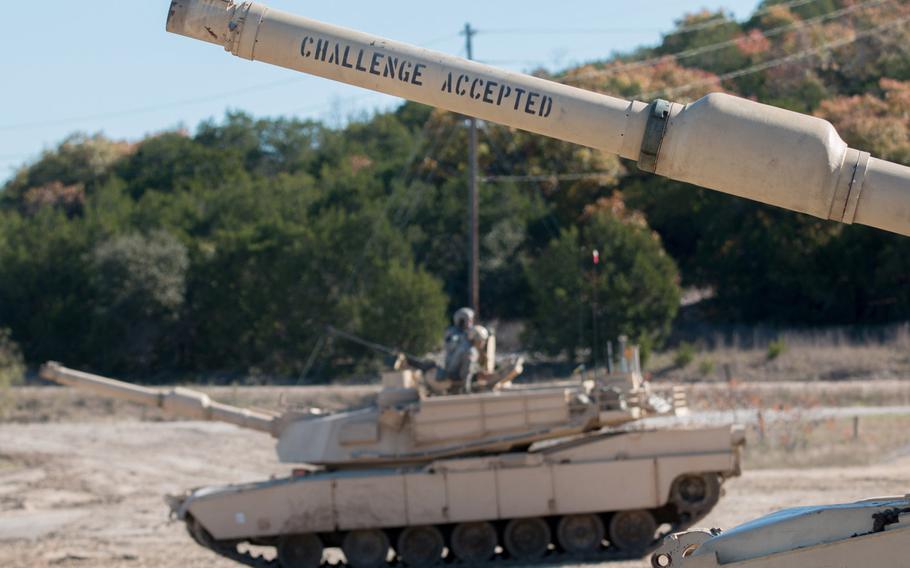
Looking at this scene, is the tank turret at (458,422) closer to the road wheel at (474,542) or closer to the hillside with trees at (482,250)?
the road wheel at (474,542)

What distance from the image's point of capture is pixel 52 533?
16.5 m

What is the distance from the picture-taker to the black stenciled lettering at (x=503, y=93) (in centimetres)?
591

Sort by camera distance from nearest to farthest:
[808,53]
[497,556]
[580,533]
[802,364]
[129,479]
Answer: [580,533] < [497,556] < [129,479] < [802,364] < [808,53]

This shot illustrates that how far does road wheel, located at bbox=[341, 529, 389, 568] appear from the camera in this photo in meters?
13.6

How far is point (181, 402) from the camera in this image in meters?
15.1

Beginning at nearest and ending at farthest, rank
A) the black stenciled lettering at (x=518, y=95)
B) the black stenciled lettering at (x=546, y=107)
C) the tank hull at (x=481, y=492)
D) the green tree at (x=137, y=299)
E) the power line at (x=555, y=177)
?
the black stenciled lettering at (x=546, y=107)
the black stenciled lettering at (x=518, y=95)
the tank hull at (x=481, y=492)
the green tree at (x=137, y=299)
the power line at (x=555, y=177)

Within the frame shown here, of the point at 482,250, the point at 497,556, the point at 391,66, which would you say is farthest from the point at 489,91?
the point at 482,250

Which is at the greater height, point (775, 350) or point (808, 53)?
point (808, 53)

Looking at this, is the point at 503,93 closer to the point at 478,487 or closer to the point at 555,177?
the point at 478,487

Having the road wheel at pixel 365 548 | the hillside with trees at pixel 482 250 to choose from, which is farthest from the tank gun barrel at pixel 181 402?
the hillside with trees at pixel 482 250

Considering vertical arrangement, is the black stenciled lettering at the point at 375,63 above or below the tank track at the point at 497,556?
above

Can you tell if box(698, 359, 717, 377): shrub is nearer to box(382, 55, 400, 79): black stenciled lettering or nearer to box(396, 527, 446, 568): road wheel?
box(396, 527, 446, 568): road wheel

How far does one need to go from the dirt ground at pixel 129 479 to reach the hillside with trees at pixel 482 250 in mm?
5755

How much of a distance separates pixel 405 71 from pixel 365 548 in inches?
343
